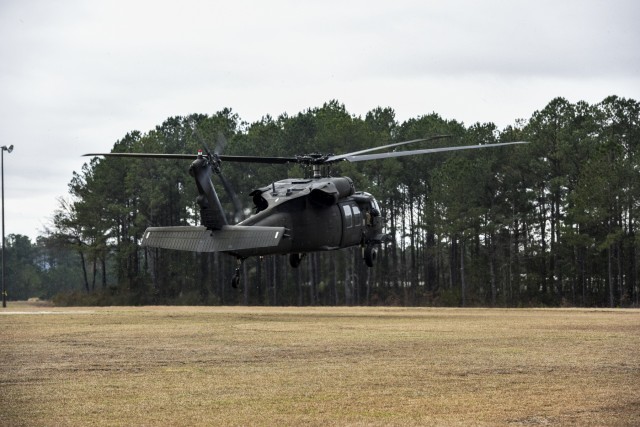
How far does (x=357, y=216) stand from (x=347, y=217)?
0.89 metres

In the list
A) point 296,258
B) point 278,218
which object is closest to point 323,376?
point 278,218

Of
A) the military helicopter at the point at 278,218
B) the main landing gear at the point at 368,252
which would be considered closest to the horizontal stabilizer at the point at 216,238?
the military helicopter at the point at 278,218

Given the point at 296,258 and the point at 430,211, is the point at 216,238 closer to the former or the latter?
the point at 296,258

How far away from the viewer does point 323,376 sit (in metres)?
20.5

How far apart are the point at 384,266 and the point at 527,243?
15.9 m

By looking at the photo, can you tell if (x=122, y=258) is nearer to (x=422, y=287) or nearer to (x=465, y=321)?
(x=422, y=287)

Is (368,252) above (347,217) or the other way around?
the other way around

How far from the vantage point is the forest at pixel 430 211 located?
85188mm

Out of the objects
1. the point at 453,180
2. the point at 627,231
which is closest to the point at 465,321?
the point at 453,180

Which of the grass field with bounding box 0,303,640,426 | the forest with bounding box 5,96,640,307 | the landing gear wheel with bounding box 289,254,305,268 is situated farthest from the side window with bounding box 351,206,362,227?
the forest with bounding box 5,96,640,307

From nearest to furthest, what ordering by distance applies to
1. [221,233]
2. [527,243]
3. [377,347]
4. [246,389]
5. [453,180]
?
1. [246,389]
2. [377,347]
3. [221,233]
4. [453,180]
5. [527,243]

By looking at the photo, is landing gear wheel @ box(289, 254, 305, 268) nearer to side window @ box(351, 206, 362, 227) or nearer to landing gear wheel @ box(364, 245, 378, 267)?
side window @ box(351, 206, 362, 227)

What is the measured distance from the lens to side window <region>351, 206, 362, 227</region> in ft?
140

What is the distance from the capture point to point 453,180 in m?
85.1
